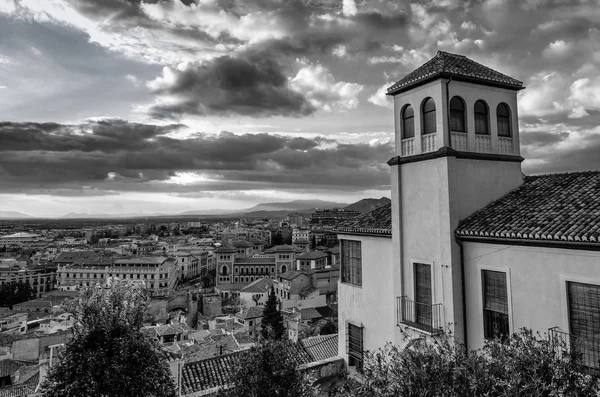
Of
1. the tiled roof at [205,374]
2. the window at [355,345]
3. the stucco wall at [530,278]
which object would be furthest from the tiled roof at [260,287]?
the stucco wall at [530,278]

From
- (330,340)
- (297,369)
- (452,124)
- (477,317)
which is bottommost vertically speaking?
(330,340)

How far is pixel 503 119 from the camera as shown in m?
11.6

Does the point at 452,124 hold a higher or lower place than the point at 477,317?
higher

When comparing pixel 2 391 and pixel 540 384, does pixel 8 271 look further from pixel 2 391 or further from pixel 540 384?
pixel 540 384

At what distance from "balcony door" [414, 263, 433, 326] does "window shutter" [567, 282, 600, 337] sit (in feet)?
10.6

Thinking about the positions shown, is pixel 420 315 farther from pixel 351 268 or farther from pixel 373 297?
pixel 351 268

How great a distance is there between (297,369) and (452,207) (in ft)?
17.6

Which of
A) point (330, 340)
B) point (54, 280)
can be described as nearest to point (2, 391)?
point (330, 340)

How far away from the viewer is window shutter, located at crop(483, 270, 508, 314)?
9219 mm

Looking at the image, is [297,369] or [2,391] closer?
[297,369]

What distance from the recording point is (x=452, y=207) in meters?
9.96

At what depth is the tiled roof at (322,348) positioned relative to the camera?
1914 cm

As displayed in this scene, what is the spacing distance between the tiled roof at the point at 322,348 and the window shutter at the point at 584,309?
40.1 ft

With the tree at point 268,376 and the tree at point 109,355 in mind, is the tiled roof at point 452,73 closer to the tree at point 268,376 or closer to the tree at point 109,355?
the tree at point 268,376
